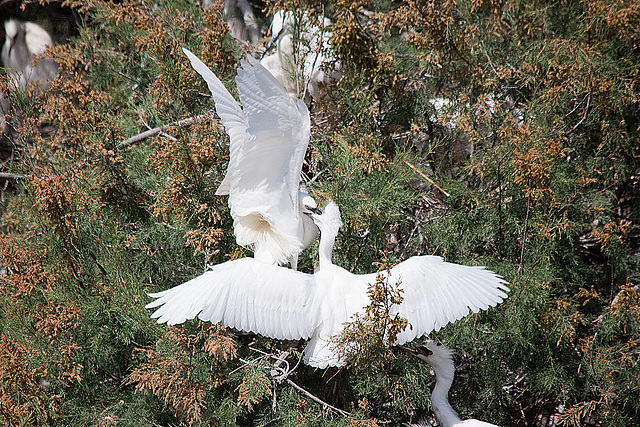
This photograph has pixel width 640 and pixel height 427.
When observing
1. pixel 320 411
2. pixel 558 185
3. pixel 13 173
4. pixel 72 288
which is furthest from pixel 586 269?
pixel 13 173

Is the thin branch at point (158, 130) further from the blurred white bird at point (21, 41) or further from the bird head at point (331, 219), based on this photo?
the blurred white bird at point (21, 41)

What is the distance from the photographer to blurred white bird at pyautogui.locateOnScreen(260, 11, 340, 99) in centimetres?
310

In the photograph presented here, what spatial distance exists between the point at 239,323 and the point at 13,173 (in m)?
1.89

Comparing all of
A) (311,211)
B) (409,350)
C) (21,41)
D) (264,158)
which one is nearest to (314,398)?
(409,350)

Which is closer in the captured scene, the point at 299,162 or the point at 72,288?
the point at 299,162

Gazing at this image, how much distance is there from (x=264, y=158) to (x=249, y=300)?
0.59m

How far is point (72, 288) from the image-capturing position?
271 centimetres

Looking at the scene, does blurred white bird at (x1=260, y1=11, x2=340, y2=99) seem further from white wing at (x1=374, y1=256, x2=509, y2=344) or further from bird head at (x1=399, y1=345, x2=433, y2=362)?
bird head at (x1=399, y1=345, x2=433, y2=362)

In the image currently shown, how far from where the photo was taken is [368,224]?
8.91 feet

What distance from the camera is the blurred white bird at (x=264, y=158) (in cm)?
220

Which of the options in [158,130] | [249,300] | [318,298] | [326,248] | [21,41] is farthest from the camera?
[21,41]

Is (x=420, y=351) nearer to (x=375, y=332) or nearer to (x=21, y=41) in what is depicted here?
(x=375, y=332)

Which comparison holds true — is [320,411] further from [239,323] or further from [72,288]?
[72,288]

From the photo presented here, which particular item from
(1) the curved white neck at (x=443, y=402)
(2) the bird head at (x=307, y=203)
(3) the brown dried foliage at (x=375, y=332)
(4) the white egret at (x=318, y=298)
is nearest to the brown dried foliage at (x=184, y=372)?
(4) the white egret at (x=318, y=298)
